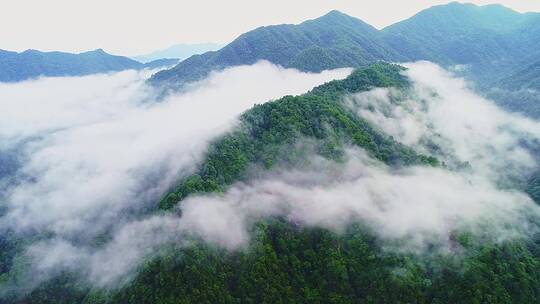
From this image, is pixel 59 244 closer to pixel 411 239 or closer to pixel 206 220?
pixel 206 220

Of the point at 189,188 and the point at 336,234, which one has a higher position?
the point at 189,188

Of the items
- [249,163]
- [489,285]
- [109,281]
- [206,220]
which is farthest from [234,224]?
[489,285]

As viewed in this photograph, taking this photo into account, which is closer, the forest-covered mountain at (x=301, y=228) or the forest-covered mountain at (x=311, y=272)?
the forest-covered mountain at (x=311, y=272)

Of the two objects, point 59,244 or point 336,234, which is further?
point 59,244

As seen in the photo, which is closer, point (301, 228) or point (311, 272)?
point (311, 272)

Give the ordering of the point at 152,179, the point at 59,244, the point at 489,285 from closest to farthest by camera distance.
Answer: the point at 489,285 → the point at 59,244 → the point at 152,179

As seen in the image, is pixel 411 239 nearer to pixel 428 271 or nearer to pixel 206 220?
pixel 428 271

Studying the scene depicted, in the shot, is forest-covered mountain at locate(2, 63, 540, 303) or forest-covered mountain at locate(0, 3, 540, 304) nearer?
forest-covered mountain at locate(2, 63, 540, 303)

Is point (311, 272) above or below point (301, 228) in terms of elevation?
below

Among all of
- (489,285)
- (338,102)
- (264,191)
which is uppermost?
(338,102)

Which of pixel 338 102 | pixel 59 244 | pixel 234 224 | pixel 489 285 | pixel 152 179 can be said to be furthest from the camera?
pixel 152 179
